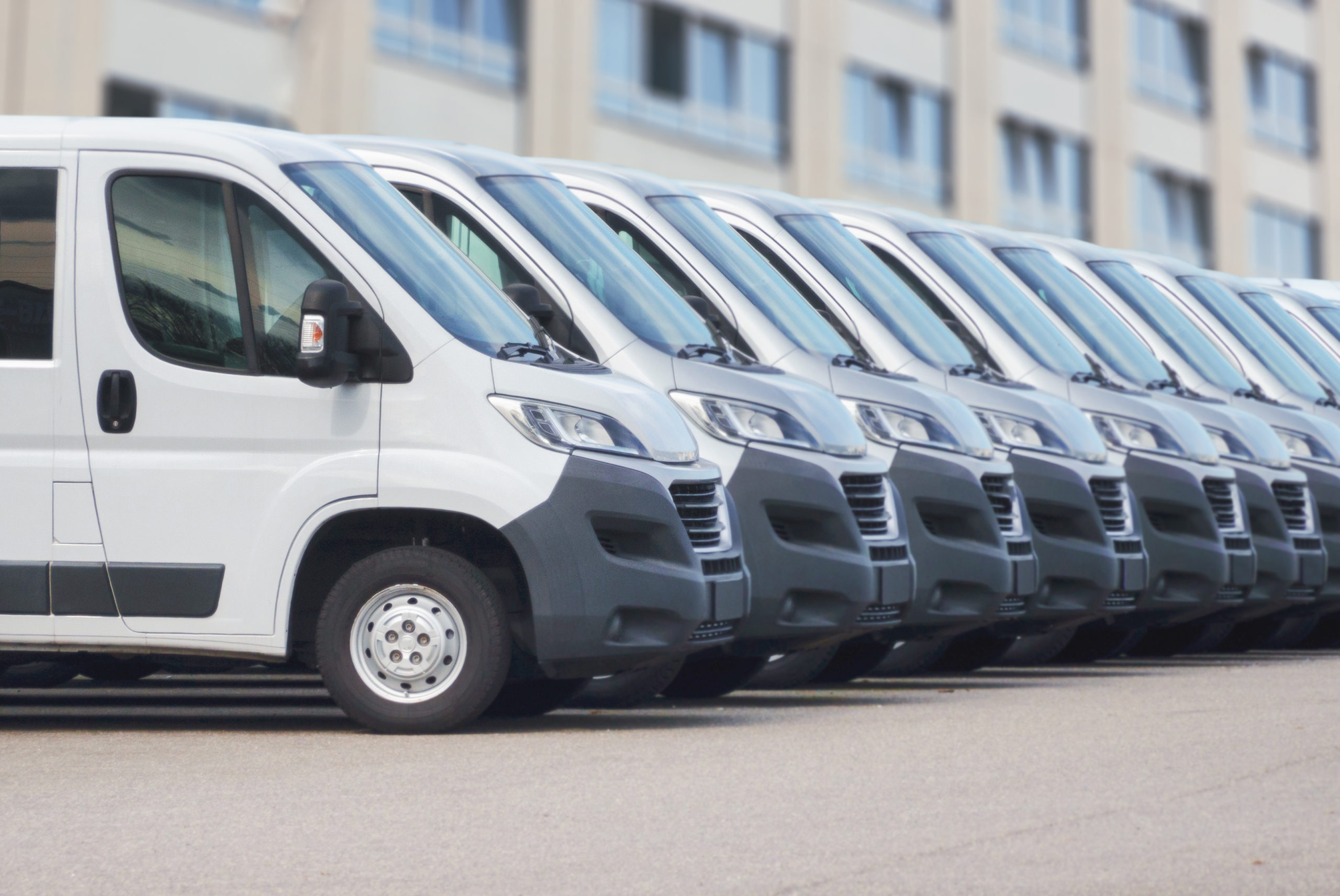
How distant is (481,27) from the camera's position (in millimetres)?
29047

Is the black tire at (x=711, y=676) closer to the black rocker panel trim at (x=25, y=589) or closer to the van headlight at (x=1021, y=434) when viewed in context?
the van headlight at (x=1021, y=434)

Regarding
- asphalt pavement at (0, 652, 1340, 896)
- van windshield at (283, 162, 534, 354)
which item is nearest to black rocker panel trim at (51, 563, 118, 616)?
asphalt pavement at (0, 652, 1340, 896)

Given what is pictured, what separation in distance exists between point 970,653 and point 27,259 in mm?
5695

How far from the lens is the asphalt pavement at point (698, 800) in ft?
18.2

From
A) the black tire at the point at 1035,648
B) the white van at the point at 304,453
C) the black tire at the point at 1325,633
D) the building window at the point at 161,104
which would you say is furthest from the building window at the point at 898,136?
the white van at the point at 304,453

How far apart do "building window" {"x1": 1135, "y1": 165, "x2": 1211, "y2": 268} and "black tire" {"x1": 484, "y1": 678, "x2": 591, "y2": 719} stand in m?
34.5

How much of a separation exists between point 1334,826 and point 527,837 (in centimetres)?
200

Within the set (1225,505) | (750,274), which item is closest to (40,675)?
(750,274)

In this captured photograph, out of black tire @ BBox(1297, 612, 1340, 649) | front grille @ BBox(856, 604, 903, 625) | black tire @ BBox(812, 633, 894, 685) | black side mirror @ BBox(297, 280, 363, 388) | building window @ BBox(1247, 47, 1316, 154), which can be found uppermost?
building window @ BBox(1247, 47, 1316, 154)

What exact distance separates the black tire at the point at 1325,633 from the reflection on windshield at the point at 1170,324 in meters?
2.37

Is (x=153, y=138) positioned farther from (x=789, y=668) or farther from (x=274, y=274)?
(x=789, y=668)

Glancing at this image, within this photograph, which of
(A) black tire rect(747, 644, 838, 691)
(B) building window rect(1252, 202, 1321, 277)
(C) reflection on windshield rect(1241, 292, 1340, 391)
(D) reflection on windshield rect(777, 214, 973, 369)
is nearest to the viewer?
(A) black tire rect(747, 644, 838, 691)

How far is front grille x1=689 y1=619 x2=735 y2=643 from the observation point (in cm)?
884

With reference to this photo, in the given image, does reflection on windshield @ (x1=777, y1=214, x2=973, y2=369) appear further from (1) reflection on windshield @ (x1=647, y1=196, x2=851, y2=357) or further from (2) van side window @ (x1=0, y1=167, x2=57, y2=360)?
(2) van side window @ (x1=0, y1=167, x2=57, y2=360)
